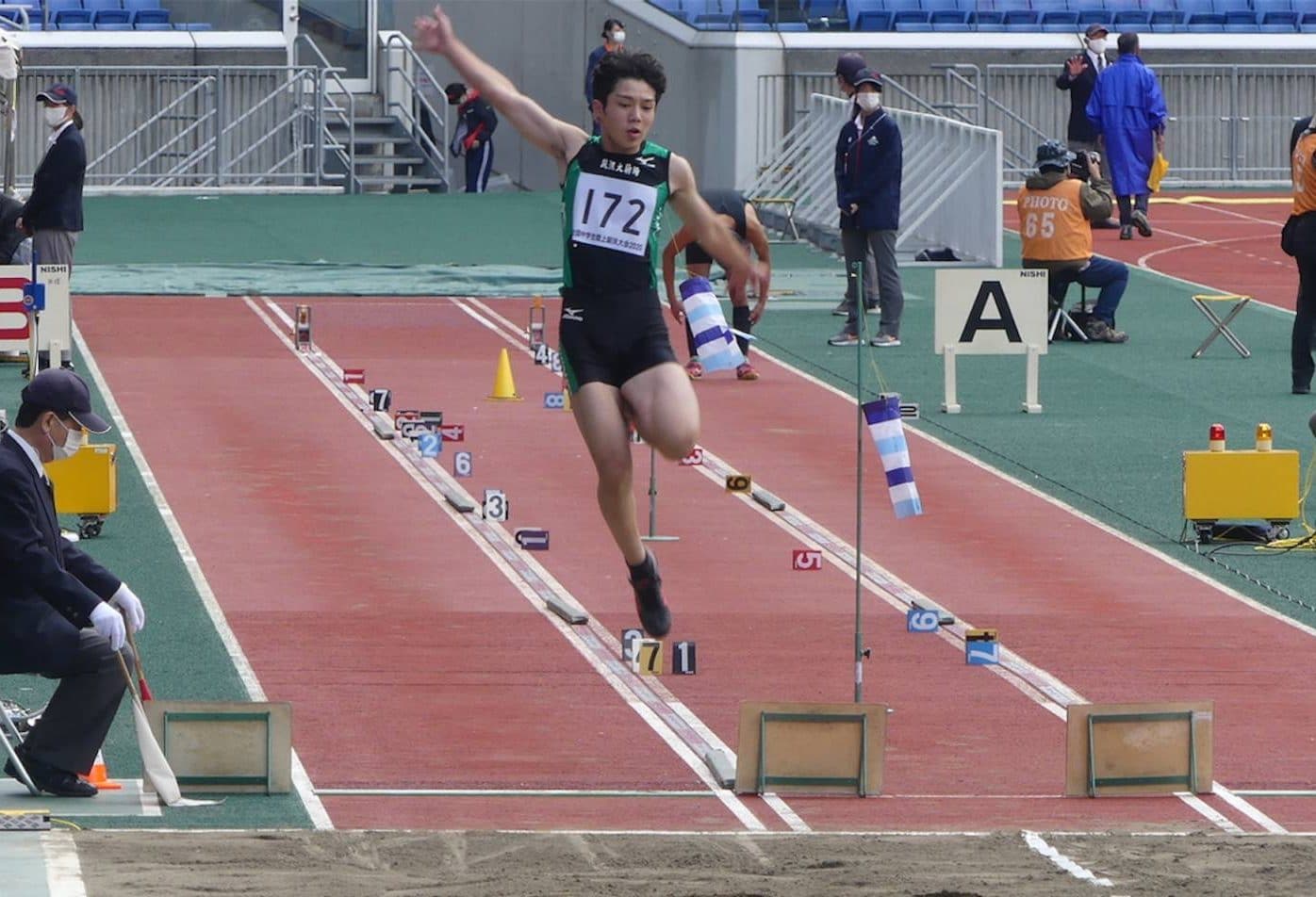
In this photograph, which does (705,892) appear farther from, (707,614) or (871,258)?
(871,258)

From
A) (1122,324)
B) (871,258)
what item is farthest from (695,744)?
(1122,324)

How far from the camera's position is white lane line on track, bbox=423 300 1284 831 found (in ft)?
39.9

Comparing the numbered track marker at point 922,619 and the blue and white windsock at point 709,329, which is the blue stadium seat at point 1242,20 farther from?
the blue and white windsock at point 709,329

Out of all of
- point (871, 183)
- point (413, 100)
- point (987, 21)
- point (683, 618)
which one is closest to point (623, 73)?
→ point (683, 618)

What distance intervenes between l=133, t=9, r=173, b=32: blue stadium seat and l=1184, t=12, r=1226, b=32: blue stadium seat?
13493 millimetres

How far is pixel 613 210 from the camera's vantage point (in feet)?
31.8

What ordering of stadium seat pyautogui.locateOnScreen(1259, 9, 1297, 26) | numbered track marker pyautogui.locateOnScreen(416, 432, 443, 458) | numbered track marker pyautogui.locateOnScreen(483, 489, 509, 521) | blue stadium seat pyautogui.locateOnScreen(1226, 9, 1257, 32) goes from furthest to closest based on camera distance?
stadium seat pyautogui.locateOnScreen(1259, 9, 1297, 26) → blue stadium seat pyautogui.locateOnScreen(1226, 9, 1257, 32) → numbered track marker pyautogui.locateOnScreen(416, 432, 443, 458) → numbered track marker pyautogui.locateOnScreen(483, 489, 509, 521)

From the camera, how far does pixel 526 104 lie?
9609 millimetres

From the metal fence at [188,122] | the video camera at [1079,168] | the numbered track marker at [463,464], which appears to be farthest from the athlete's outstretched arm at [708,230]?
the metal fence at [188,122]

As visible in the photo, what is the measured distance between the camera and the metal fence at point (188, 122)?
3419cm

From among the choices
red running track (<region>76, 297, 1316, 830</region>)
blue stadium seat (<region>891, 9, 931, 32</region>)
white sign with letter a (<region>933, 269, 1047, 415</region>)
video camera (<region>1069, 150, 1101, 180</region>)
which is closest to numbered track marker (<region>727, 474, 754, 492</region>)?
red running track (<region>76, 297, 1316, 830</region>)

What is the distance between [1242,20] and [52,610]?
30.5m

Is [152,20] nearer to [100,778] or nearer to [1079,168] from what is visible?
[1079,168]

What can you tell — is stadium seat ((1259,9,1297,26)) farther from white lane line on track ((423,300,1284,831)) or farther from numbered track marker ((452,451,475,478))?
numbered track marker ((452,451,475,478))
